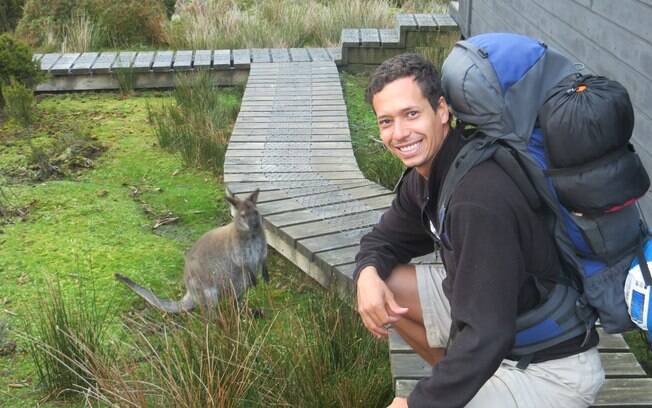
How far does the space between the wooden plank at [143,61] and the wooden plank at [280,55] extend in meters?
1.42

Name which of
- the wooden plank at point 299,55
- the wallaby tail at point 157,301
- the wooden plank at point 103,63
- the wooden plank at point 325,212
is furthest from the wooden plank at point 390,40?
the wallaby tail at point 157,301

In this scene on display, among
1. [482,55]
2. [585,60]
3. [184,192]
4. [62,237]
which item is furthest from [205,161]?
[482,55]

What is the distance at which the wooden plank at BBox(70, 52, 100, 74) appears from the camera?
9.11 m

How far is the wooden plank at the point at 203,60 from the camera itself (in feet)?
29.8

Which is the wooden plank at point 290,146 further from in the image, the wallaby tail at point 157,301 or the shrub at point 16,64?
the shrub at point 16,64

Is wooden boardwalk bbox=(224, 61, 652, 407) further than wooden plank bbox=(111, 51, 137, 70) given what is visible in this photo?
No

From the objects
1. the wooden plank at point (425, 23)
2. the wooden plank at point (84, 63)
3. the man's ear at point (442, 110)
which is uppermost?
the man's ear at point (442, 110)

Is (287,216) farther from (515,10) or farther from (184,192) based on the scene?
(515,10)

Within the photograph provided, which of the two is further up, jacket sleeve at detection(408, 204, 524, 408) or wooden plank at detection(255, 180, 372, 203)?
jacket sleeve at detection(408, 204, 524, 408)

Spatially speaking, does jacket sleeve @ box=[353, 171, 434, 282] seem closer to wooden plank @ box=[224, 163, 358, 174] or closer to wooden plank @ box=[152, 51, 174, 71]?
wooden plank @ box=[224, 163, 358, 174]

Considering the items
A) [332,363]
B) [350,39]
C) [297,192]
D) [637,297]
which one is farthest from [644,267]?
[350,39]

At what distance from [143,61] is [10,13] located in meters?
5.29

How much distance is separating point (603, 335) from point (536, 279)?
1336mm

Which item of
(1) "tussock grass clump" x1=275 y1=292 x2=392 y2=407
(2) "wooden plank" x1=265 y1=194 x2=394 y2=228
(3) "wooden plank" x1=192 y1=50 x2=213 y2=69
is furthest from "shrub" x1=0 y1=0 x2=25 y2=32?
(1) "tussock grass clump" x1=275 y1=292 x2=392 y2=407
